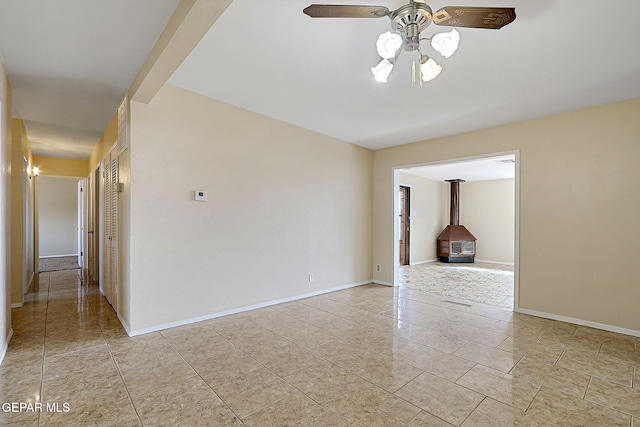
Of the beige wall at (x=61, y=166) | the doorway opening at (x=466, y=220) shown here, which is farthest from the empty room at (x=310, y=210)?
the doorway opening at (x=466, y=220)

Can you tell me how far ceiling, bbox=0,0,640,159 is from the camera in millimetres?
2121

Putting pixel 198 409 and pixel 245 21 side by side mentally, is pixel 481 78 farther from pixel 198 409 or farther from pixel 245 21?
pixel 198 409

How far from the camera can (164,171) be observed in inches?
133

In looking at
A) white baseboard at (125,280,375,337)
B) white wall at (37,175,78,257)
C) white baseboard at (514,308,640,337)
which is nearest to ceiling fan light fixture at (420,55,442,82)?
white baseboard at (125,280,375,337)

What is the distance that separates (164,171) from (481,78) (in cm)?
346

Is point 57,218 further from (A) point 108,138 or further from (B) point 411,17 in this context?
(B) point 411,17

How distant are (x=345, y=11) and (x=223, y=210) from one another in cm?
272

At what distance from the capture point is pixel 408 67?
9.12ft

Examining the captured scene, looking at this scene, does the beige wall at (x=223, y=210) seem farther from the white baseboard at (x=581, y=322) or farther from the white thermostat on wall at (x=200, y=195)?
the white baseboard at (x=581, y=322)

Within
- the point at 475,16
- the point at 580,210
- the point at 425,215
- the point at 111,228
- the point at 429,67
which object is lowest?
the point at 111,228

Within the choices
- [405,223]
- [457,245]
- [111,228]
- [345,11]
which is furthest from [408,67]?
[457,245]

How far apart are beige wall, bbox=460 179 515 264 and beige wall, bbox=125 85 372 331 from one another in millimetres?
5868

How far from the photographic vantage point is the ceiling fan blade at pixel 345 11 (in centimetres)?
170

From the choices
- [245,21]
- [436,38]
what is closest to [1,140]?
[245,21]
